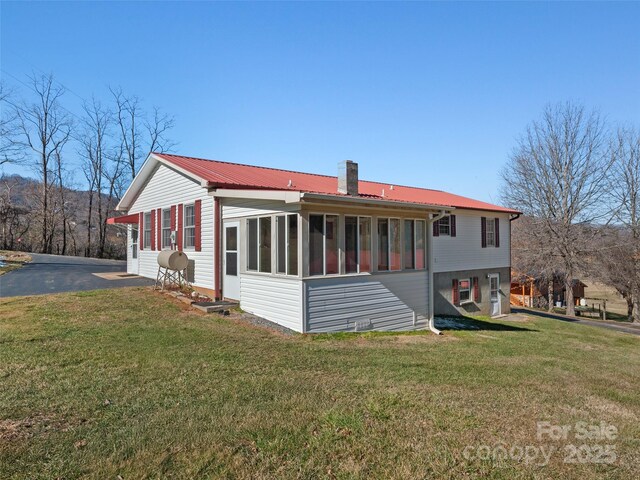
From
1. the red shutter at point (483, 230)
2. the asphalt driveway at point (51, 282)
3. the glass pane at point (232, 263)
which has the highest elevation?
the red shutter at point (483, 230)

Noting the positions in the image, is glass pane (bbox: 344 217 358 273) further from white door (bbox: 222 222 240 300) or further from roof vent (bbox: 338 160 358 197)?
white door (bbox: 222 222 240 300)

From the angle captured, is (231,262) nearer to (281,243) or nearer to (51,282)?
(281,243)

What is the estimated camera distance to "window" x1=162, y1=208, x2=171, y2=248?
531 inches

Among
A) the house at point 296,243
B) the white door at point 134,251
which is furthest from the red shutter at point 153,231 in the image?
the white door at point 134,251

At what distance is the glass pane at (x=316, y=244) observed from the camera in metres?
8.21

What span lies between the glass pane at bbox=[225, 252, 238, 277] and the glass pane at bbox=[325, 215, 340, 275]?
300 centimetres

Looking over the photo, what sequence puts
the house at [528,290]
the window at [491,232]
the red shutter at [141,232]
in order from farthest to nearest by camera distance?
the house at [528,290]
the window at [491,232]
the red shutter at [141,232]

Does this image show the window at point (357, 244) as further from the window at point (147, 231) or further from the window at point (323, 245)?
the window at point (147, 231)

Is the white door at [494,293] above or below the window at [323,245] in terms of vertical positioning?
below

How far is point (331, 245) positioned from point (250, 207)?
238 cm

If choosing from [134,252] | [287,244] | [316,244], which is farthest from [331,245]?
[134,252]

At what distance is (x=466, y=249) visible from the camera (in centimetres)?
1683

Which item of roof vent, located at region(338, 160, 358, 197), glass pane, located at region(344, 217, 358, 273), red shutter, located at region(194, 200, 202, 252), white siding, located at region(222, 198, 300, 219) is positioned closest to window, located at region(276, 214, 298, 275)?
white siding, located at region(222, 198, 300, 219)

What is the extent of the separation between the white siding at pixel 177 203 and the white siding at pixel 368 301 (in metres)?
3.97
